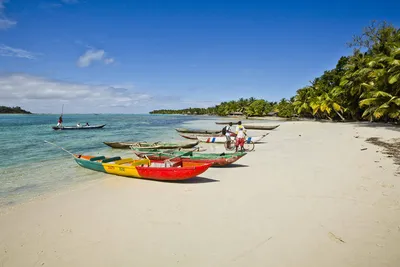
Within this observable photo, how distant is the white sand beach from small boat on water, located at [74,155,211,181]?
1.02ft

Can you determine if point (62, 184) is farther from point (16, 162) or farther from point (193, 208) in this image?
point (16, 162)

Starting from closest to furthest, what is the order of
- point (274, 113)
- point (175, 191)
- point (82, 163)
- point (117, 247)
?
point (117, 247) → point (175, 191) → point (82, 163) → point (274, 113)

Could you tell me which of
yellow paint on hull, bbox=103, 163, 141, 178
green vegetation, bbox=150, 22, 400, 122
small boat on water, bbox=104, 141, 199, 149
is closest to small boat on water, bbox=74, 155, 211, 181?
yellow paint on hull, bbox=103, 163, 141, 178

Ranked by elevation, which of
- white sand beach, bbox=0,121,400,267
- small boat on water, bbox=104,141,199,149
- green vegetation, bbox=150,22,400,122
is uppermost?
green vegetation, bbox=150,22,400,122

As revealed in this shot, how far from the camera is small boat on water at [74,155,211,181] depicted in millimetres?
7680

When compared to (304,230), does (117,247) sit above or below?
below

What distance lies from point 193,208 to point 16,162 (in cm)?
1307

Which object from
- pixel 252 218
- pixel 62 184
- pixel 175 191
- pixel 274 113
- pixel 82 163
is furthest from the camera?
pixel 274 113

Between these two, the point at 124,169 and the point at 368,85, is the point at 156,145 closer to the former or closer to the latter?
the point at 124,169

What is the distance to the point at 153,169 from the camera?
8055mm

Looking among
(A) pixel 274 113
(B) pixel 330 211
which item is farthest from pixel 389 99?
(A) pixel 274 113

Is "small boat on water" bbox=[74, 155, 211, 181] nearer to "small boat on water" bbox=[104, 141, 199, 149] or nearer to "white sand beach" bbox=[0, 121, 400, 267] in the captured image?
"white sand beach" bbox=[0, 121, 400, 267]

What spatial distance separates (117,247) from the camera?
427 cm

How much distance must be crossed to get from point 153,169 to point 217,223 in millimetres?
3720
